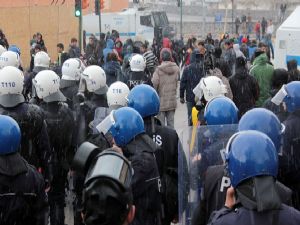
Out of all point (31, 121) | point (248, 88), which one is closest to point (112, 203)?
point (31, 121)

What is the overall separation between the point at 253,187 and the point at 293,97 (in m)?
2.85

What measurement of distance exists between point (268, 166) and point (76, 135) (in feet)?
14.5

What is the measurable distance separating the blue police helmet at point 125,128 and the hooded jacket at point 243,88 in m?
5.80

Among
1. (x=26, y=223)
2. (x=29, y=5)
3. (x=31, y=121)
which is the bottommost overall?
(x=26, y=223)

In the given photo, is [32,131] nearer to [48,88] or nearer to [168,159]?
[48,88]

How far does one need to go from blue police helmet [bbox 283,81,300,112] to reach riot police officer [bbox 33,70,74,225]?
104 inches

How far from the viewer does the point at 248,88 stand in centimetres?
1022

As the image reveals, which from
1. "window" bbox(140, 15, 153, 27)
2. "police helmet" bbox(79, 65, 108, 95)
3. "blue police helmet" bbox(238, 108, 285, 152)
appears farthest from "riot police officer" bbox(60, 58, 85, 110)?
"window" bbox(140, 15, 153, 27)

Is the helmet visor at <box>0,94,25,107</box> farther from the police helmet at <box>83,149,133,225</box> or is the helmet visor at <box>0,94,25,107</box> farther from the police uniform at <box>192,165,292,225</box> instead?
the police helmet at <box>83,149,133,225</box>

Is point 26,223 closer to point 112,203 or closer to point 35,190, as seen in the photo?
point 35,190

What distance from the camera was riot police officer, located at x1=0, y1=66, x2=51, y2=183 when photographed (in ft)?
20.7

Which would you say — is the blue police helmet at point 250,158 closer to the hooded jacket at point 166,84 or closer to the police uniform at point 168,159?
the police uniform at point 168,159

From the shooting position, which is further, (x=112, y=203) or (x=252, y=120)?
(x=252, y=120)

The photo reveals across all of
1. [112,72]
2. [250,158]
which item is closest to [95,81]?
[112,72]
